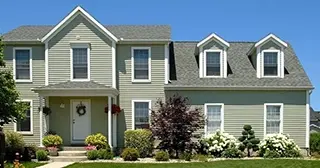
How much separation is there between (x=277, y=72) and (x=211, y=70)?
3725 mm

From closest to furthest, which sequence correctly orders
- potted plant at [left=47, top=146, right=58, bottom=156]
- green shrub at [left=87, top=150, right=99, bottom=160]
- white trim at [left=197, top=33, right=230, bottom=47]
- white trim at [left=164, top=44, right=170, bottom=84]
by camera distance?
green shrub at [left=87, top=150, right=99, bottom=160] < potted plant at [left=47, top=146, right=58, bottom=156] < white trim at [left=164, top=44, right=170, bottom=84] < white trim at [left=197, top=33, right=230, bottom=47]

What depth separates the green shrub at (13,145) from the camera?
19875 mm

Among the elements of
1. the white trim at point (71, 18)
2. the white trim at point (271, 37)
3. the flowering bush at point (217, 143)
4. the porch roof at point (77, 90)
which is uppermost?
the white trim at point (71, 18)

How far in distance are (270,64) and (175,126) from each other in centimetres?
720

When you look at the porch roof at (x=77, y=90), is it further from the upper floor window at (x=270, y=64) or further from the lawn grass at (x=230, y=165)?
the upper floor window at (x=270, y=64)

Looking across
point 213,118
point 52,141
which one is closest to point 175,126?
point 213,118

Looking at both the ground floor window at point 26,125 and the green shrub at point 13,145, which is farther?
the ground floor window at point 26,125

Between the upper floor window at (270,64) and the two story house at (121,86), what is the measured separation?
644 mm

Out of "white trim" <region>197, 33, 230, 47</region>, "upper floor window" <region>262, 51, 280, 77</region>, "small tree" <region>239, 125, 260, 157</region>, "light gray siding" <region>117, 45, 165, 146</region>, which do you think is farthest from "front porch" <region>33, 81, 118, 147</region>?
"upper floor window" <region>262, 51, 280, 77</region>

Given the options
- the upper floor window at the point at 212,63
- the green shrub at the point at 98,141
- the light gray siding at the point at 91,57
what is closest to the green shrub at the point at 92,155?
the green shrub at the point at 98,141

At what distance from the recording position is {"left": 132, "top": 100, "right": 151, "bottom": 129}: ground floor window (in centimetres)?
2312

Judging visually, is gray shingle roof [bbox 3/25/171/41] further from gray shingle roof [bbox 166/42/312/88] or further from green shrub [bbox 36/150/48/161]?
green shrub [bbox 36/150/48/161]

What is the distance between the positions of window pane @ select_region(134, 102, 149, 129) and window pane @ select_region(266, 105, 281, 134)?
21.8ft

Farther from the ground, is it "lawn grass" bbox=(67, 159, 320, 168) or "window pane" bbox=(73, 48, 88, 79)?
"window pane" bbox=(73, 48, 88, 79)
